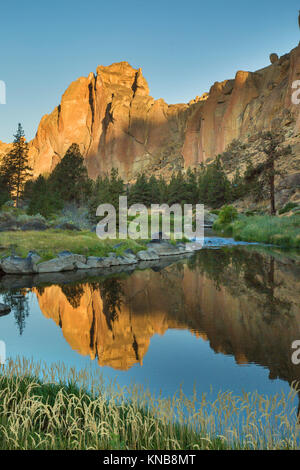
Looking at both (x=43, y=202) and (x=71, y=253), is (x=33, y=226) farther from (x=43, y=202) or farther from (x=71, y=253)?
(x=71, y=253)

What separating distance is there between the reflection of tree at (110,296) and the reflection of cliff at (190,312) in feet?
0.09

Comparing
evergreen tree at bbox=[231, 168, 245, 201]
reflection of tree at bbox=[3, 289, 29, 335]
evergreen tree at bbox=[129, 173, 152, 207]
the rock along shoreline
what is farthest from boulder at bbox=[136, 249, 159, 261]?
evergreen tree at bbox=[129, 173, 152, 207]

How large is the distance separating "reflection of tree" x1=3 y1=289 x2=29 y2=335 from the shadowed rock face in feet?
286

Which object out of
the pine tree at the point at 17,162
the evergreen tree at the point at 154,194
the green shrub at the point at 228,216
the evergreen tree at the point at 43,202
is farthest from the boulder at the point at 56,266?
the evergreen tree at the point at 154,194

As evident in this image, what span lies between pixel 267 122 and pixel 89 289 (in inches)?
3701

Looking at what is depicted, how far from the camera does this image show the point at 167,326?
918 centimetres

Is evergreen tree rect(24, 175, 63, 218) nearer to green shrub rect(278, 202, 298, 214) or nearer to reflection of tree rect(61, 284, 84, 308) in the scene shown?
green shrub rect(278, 202, 298, 214)

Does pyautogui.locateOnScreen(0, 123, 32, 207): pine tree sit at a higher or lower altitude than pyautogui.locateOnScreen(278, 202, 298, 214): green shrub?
higher

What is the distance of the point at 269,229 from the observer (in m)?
30.4

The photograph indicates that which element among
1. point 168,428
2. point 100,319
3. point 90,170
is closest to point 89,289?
point 100,319

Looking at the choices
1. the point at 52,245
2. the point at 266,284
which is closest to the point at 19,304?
the point at 266,284

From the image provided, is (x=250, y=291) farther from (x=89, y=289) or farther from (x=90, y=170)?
(x=90, y=170)

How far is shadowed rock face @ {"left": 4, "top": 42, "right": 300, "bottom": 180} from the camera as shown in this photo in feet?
343

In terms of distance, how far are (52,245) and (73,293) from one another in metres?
8.49
